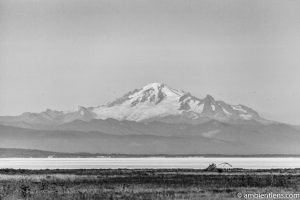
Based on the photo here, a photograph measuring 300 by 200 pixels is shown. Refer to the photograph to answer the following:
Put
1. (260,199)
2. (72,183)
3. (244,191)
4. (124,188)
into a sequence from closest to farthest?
(260,199), (244,191), (124,188), (72,183)

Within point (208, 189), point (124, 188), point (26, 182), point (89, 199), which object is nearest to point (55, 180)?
point (26, 182)

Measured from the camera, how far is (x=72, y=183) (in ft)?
281

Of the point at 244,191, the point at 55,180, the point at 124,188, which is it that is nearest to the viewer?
the point at 244,191

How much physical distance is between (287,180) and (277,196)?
855 inches

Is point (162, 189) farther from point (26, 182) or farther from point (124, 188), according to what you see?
point (26, 182)

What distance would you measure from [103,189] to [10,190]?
315 inches

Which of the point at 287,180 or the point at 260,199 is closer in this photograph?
the point at 260,199

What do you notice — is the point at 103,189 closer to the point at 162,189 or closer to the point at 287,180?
the point at 162,189

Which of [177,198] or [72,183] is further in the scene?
[72,183]

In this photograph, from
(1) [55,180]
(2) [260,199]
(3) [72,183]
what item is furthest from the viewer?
(1) [55,180]

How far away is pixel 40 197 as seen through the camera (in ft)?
224

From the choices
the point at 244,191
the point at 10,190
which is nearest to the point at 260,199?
the point at 244,191

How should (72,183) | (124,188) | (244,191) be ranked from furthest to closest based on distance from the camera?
(72,183) → (124,188) → (244,191)

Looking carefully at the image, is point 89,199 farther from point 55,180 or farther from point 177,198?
point 55,180
